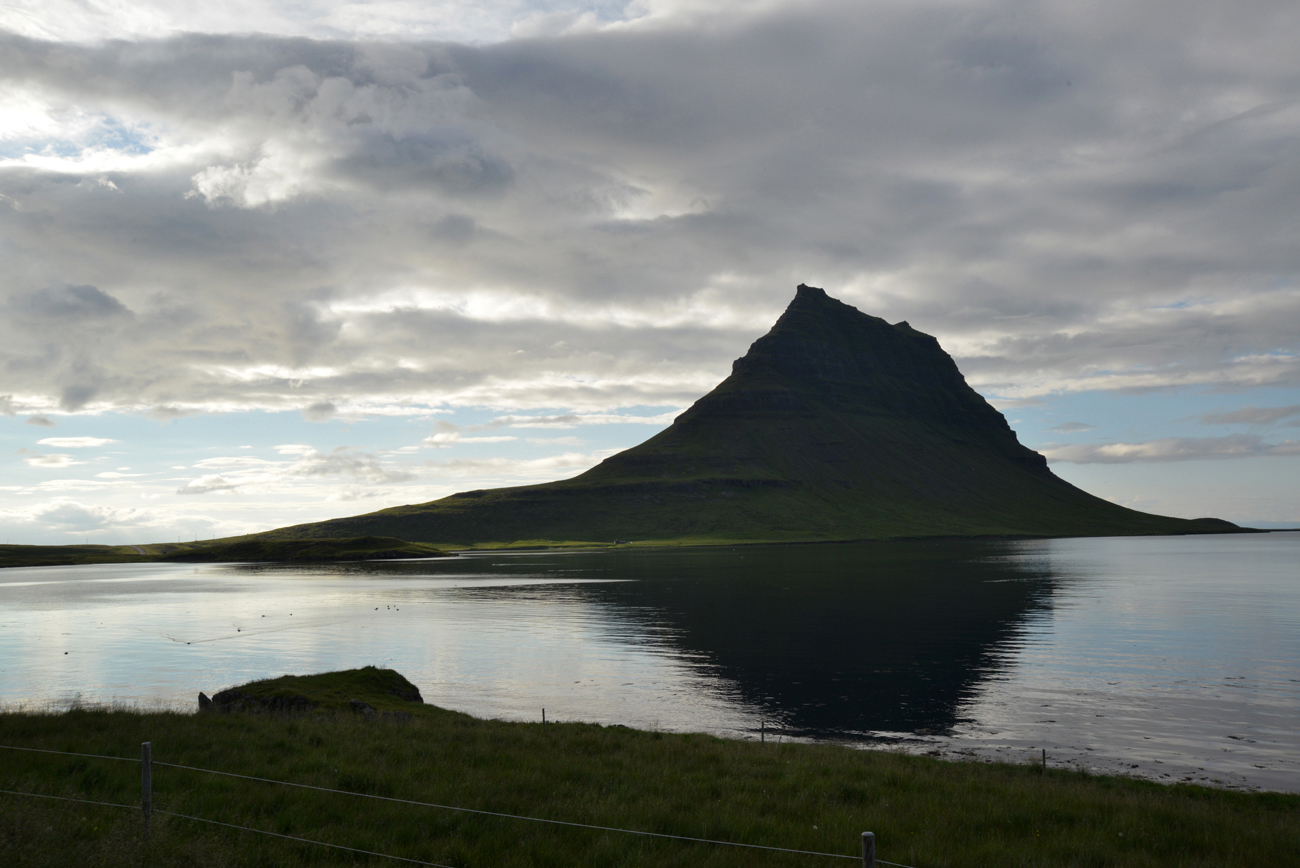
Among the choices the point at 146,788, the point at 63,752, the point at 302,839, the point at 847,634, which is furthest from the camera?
the point at 847,634

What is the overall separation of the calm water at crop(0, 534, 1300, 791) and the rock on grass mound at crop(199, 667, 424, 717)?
8.15 metres

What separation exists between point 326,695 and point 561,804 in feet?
79.5

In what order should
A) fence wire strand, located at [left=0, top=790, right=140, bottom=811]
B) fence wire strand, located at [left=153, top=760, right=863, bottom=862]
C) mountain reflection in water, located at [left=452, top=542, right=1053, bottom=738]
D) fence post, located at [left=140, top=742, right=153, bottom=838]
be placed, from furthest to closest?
mountain reflection in water, located at [left=452, top=542, right=1053, bottom=738]
fence wire strand, located at [left=0, top=790, right=140, bottom=811]
fence post, located at [left=140, top=742, right=153, bottom=838]
fence wire strand, located at [left=153, top=760, right=863, bottom=862]

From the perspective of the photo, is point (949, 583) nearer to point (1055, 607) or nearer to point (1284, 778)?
point (1055, 607)

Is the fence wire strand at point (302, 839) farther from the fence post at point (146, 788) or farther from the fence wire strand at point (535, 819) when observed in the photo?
the fence wire strand at point (535, 819)

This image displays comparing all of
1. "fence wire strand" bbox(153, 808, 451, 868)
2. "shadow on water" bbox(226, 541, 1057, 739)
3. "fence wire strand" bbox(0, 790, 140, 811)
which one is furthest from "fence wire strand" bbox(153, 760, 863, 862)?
"shadow on water" bbox(226, 541, 1057, 739)

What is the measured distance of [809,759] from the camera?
2811 centimetres

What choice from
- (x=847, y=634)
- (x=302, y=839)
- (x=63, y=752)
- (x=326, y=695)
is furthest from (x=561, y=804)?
(x=847, y=634)

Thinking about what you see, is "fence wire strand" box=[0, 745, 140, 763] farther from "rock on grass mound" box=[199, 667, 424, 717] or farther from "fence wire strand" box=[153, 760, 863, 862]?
"rock on grass mound" box=[199, 667, 424, 717]

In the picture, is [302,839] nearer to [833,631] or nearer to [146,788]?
[146,788]

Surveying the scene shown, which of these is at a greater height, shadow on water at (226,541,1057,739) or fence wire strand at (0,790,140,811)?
fence wire strand at (0,790,140,811)

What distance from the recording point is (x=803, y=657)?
66.4m

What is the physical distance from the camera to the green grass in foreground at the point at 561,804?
15562 mm

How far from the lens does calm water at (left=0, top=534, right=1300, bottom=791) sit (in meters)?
43.1
